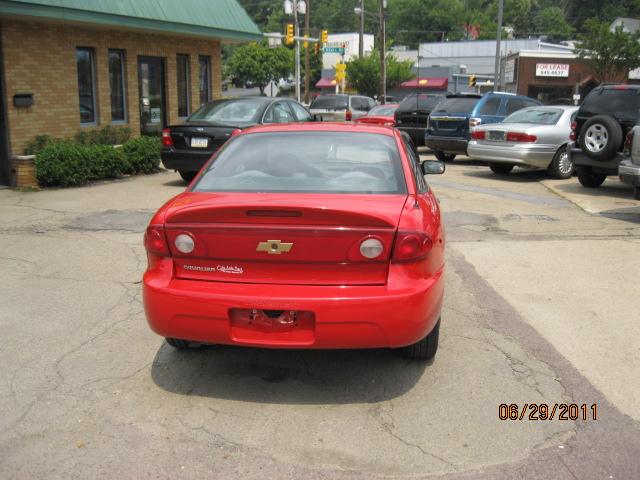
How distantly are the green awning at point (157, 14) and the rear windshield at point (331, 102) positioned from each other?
30.8 feet

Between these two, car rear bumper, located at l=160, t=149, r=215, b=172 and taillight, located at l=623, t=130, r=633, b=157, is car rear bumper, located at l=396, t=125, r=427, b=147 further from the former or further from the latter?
taillight, located at l=623, t=130, r=633, b=157

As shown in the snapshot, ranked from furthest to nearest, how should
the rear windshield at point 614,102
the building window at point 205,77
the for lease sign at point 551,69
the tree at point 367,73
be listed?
the tree at point 367,73 → the for lease sign at point 551,69 → the building window at point 205,77 → the rear windshield at point 614,102

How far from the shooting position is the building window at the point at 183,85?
Result: 738 inches

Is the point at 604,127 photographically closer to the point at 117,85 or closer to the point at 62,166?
the point at 62,166

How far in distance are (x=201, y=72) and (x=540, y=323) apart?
52.0 feet

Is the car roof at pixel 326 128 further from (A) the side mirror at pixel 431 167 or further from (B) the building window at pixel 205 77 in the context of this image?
(B) the building window at pixel 205 77

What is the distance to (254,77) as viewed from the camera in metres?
87.6

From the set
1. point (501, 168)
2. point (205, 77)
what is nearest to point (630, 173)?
point (501, 168)

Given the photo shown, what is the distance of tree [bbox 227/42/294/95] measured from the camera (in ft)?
284

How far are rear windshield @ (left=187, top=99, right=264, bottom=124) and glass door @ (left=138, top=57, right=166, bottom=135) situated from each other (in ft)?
15.0

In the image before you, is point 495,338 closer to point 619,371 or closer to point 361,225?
point 619,371

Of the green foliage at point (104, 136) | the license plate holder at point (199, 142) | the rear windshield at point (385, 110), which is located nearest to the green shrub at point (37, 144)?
the green foliage at point (104, 136)

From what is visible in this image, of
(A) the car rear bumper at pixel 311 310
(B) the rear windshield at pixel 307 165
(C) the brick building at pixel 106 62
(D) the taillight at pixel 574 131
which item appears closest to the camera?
(A) the car rear bumper at pixel 311 310
